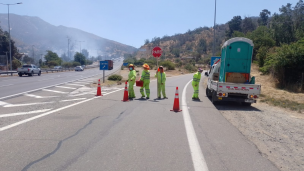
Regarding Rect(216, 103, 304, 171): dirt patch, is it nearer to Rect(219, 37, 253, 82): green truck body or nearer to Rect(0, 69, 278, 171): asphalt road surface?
Rect(0, 69, 278, 171): asphalt road surface

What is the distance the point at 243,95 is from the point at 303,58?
9.65 m

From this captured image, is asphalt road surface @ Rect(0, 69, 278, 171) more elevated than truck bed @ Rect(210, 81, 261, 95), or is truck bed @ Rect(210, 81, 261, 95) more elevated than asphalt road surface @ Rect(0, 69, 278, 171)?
Answer: truck bed @ Rect(210, 81, 261, 95)

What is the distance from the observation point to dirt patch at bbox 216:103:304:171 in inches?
218

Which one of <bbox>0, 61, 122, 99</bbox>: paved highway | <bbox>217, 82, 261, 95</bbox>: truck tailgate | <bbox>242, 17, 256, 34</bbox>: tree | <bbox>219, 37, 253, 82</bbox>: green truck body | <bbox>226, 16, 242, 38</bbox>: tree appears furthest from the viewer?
<bbox>242, 17, 256, 34</bbox>: tree

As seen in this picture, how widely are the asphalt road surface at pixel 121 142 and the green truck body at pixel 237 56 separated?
13.9 ft

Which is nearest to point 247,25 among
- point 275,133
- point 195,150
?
point 275,133

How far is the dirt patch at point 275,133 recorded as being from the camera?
5545 millimetres

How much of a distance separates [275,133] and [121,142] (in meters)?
4.45

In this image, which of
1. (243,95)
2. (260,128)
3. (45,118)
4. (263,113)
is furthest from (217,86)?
(45,118)

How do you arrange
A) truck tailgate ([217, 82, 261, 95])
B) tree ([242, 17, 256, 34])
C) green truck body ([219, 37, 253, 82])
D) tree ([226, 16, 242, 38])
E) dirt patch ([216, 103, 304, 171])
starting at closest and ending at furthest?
dirt patch ([216, 103, 304, 171]) < truck tailgate ([217, 82, 261, 95]) < green truck body ([219, 37, 253, 82]) < tree ([226, 16, 242, 38]) < tree ([242, 17, 256, 34])

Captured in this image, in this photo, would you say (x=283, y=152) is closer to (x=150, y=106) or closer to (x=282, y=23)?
(x=150, y=106)

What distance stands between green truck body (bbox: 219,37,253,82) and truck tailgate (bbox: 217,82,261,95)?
141 cm

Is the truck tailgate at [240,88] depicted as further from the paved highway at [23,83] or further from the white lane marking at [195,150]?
the paved highway at [23,83]

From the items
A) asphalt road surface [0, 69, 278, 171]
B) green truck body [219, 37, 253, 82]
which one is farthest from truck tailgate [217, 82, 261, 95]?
asphalt road surface [0, 69, 278, 171]
